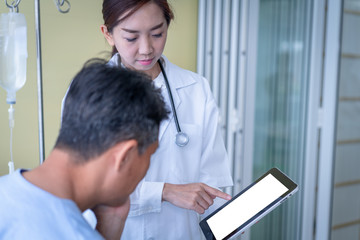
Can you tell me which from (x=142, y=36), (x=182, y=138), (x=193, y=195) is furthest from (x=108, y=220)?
(x=142, y=36)

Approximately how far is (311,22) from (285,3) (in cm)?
20

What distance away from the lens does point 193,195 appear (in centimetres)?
A: 107

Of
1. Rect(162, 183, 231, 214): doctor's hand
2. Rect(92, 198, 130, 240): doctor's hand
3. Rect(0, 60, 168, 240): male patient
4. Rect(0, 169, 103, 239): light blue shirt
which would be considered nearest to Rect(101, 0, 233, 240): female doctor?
Rect(162, 183, 231, 214): doctor's hand

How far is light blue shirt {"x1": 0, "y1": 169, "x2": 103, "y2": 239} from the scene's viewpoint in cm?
54

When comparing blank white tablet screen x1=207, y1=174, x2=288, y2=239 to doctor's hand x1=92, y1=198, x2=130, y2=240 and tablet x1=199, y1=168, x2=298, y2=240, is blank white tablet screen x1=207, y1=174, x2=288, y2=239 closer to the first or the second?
tablet x1=199, y1=168, x2=298, y2=240

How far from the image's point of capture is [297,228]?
2258 millimetres

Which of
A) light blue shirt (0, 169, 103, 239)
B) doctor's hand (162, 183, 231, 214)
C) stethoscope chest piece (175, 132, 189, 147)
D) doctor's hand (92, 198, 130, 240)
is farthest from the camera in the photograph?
stethoscope chest piece (175, 132, 189, 147)

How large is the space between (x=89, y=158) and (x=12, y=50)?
70cm

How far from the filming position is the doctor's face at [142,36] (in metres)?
1.09

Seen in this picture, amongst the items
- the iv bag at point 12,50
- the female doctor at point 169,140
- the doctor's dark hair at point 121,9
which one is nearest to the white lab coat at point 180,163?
the female doctor at point 169,140

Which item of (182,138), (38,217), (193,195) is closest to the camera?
(38,217)

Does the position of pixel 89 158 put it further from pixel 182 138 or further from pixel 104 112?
pixel 182 138

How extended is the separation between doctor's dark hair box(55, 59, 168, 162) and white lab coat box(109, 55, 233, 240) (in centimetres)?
47

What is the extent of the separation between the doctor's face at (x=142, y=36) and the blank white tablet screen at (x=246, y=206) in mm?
519
